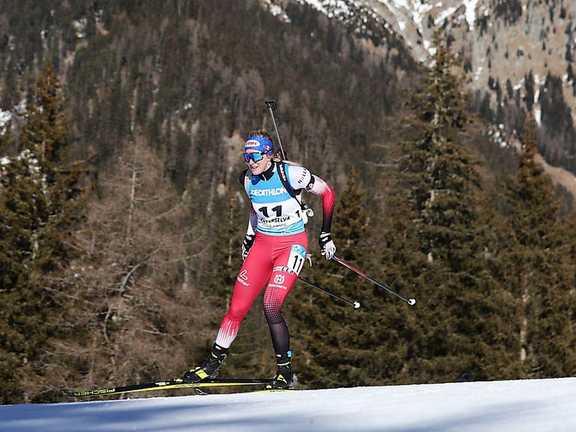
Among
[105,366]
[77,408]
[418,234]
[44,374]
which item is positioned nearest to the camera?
[77,408]

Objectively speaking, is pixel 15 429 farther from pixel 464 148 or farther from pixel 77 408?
pixel 464 148

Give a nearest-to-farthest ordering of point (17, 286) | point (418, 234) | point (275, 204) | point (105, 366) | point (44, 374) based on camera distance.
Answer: point (275, 204)
point (105, 366)
point (44, 374)
point (17, 286)
point (418, 234)

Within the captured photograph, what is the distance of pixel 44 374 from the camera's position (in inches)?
881

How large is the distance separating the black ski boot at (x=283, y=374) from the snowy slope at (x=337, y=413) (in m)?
1.41

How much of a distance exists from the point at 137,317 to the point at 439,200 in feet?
35.2

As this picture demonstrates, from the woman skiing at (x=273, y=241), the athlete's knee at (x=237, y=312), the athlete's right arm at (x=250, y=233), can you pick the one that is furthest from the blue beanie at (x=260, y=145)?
the athlete's knee at (x=237, y=312)

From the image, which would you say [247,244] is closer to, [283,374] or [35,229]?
[283,374]

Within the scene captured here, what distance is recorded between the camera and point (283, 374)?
27.3 ft

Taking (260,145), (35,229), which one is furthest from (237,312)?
(35,229)

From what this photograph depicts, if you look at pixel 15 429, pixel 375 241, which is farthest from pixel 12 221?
pixel 15 429

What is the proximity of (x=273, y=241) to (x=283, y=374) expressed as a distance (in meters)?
1.44

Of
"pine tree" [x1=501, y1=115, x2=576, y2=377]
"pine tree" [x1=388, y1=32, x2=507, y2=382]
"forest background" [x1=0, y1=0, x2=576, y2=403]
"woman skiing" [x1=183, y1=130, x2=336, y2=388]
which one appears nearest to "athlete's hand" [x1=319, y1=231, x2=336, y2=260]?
"woman skiing" [x1=183, y1=130, x2=336, y2=388]

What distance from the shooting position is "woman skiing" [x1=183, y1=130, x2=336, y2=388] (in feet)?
26.2

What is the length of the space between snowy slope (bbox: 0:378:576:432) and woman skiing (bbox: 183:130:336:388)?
1.45m
